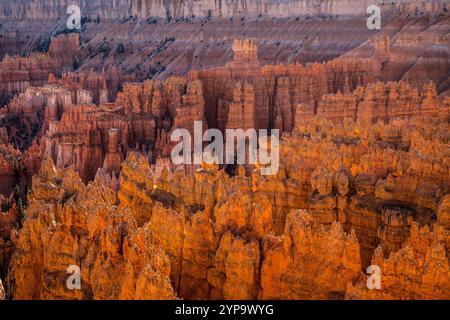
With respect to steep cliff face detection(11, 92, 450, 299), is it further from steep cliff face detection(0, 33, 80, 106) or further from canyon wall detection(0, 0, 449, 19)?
canyon wall detection(0, 0, 449, 19)

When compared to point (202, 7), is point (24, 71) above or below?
below

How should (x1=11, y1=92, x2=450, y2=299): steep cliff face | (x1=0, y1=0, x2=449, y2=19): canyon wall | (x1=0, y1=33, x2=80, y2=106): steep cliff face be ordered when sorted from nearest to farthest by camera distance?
(x1=11, y1=92, x2=450, y2=299): steep cliff face < (x1=0, y1=33, x2=80, y2=106): steep cliff face < (x1=0, y1=0, x2=449, y2=19): canyon wall

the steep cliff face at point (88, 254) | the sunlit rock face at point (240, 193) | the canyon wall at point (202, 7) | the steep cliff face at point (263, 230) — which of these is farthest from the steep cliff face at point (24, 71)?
the steep cliff face at point (88, 254)

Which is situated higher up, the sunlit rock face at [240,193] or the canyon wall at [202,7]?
the canyon wall at [202,7]

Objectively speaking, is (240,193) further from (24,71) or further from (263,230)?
(24,71)

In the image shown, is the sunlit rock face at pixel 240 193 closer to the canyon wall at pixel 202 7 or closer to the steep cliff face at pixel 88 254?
the steep cliff face at pixel 88 254

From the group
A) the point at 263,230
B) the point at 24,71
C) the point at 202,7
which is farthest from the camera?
the point at 202,7

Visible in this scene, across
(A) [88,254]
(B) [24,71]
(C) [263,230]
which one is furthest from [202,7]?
(A) [88,254]

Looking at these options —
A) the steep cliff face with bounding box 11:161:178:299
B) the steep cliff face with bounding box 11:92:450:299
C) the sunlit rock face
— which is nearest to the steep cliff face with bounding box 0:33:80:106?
the sunlit rock face
